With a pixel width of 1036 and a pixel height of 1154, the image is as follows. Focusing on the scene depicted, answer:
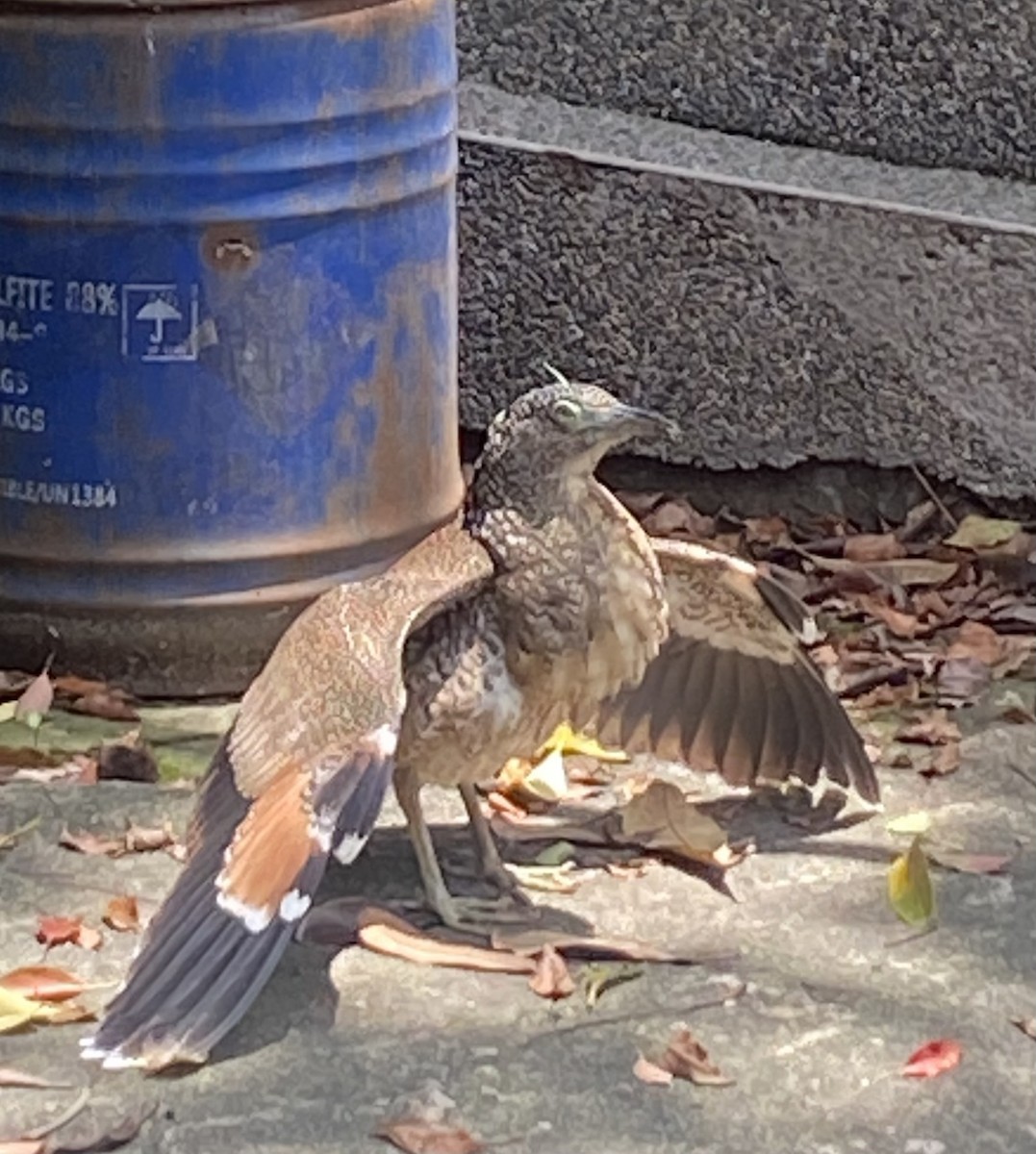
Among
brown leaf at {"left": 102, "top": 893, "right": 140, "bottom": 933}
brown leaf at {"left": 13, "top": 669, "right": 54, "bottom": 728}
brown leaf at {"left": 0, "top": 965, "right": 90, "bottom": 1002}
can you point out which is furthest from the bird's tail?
brown leaf at {"left": 13, "top": 669, "right": 54, "bottom": 728}

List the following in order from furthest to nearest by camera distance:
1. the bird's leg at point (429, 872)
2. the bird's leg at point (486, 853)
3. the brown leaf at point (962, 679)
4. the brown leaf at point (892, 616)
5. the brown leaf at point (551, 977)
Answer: the brown leaf at point (892, 616) < the brown leaf at point (962, 679) < the bird's leg at point (486, 853) < the bird's leg at point (429, 872) < the brown leaf at point (551, 977)

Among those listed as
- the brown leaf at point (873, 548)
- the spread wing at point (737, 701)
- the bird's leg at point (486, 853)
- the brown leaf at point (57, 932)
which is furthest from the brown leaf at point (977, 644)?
the brown leaf at point (57, 932)

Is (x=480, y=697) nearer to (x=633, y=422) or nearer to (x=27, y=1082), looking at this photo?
(x=633, y=422)

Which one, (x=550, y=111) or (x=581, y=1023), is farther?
(x=550, y=111)

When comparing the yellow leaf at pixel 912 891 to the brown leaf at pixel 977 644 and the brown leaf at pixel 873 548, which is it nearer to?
the brown leaf at pixel 977 644

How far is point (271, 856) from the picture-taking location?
153 inches

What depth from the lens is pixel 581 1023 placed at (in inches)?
163

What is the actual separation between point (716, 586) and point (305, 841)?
3.68 feet

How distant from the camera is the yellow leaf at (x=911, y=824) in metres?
4.84

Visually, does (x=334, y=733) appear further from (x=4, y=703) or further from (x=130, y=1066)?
(x=4, y=703)

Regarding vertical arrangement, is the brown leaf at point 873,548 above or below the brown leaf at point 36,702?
below

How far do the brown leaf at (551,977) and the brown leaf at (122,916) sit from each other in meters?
0.59

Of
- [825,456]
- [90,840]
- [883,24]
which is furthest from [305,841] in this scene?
[883,24]

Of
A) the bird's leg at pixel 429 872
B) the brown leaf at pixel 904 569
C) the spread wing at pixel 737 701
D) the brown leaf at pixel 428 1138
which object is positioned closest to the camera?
the brown leaf at pixel 428 1138
